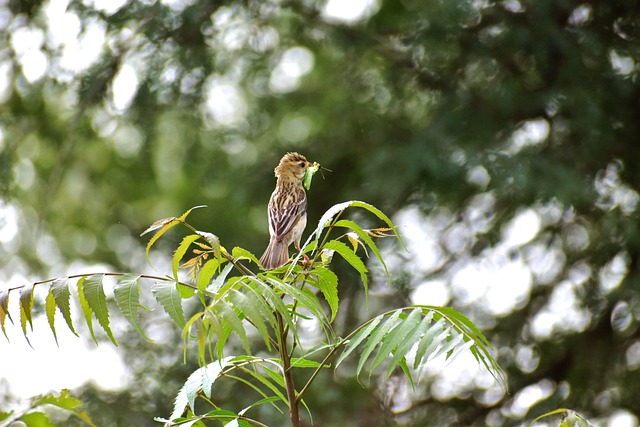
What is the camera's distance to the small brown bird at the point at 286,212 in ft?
16.2

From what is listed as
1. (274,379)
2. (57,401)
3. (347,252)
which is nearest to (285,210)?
(274,379)

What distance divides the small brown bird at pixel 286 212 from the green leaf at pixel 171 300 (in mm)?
2302

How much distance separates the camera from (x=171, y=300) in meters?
2.34

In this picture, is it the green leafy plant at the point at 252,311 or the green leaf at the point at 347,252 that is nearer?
the green leafy plant at the point at 252,311

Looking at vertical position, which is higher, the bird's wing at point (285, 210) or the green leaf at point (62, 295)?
the green leaf at point (62, 295)

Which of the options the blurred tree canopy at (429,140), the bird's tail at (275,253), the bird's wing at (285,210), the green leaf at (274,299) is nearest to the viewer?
the green leaf at (274,299)

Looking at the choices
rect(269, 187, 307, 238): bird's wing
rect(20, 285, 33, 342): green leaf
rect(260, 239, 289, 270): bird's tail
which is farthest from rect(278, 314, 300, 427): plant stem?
rect(269, 187, 307, 238): bird's wing

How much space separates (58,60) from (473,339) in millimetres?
5971

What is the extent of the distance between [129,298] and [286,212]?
272cm

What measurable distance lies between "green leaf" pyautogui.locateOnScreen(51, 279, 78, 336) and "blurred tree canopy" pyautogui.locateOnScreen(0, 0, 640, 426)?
5.13 meters

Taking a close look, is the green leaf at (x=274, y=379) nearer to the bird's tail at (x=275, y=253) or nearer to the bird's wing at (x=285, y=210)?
the bird's tail at (x=275, y=253)

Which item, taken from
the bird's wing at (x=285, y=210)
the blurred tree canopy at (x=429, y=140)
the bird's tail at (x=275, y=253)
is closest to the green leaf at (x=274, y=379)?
the bird's tail at (x=275, y=253)

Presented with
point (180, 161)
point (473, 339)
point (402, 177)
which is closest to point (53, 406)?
point (473, 339)

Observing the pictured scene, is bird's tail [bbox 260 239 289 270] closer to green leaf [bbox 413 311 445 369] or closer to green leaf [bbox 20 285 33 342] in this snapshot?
green leaf [bbox 413 311 445 369]
